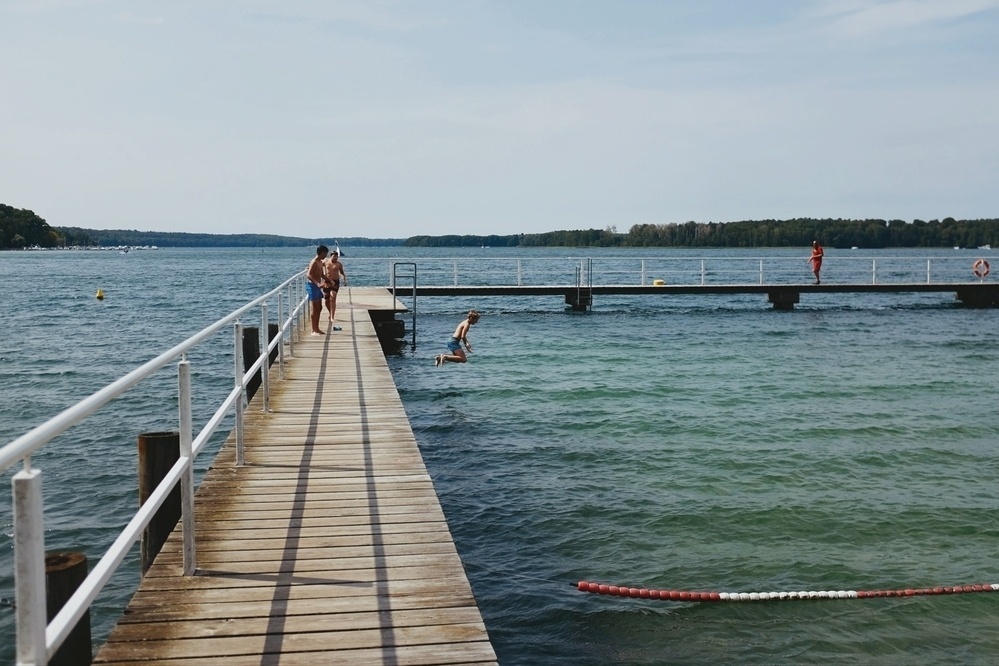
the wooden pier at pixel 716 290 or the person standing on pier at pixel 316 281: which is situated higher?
the person standing on pier at pixel 316 281

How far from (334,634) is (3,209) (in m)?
208

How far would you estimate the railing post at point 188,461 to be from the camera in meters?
4.45

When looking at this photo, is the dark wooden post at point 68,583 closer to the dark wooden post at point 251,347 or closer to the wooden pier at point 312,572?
the wooden pier at point 312,572

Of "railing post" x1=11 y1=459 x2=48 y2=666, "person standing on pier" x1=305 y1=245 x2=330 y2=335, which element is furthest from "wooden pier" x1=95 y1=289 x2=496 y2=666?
"person standing on pier" x1=305 y1=245 x2=330 y2=335

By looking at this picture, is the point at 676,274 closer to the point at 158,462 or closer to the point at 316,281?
the point at 316,281

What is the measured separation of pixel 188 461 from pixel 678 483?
8.05m

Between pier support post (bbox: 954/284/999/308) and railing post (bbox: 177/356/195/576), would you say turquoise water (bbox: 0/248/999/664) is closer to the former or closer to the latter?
railing post (bbox: 177/356/195/576)

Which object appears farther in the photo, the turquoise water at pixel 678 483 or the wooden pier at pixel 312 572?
the turquoise water at pixel 678 483

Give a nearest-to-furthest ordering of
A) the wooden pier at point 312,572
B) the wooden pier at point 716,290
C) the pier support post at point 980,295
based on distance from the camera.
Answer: the wooden pier at point 312,572
the wooden pier at point 716,290
the pier support post at point 980,295

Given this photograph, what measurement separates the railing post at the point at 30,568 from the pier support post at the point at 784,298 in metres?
37.1

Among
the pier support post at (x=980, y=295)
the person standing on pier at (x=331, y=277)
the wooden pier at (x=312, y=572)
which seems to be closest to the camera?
the wooden pier at (x=312, y=572)

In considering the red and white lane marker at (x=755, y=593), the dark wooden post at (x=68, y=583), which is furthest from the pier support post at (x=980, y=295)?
the dark wooden post at (x=68, y=583)

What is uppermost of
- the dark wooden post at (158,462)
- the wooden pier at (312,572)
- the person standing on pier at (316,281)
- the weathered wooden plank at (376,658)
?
the person standing on pier at (316,281)

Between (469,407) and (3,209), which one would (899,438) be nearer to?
(469,407)
